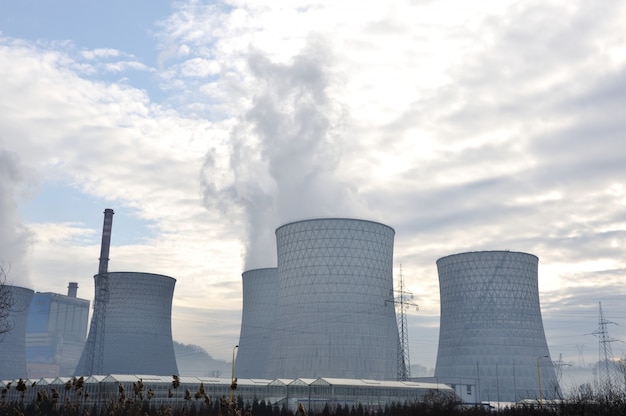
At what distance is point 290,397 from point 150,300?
72.0 ft

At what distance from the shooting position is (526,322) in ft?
155

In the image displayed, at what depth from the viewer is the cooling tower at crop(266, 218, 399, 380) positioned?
42094 millimetres

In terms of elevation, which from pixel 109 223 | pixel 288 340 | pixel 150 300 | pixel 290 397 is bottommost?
pixel 290 397

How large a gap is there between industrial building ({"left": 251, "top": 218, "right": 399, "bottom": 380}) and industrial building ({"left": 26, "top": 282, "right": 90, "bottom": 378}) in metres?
72.5

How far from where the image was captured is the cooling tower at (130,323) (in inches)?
2226

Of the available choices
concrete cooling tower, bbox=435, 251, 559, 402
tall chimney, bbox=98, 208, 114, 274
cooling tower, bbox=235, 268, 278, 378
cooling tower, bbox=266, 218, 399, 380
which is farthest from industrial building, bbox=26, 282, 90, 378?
concrete cooling tower, bbox=435, 251, 559, 402

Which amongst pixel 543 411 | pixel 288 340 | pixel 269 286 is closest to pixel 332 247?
pixel 288 340

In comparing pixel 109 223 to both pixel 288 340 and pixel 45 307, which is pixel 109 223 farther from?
pixel 45 307

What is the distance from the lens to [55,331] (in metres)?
105

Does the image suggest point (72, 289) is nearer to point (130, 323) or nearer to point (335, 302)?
point (130, 323)

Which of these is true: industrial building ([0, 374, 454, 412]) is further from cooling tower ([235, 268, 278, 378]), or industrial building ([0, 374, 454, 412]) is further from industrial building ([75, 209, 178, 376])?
industrial building ([75, 209, 178, 376])

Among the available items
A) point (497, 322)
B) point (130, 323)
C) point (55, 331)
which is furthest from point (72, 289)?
point (497, 322)

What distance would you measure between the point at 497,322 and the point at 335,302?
44.3 feet

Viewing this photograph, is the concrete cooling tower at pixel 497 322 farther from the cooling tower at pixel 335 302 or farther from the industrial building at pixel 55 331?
the industrial building at pixel 55 331
